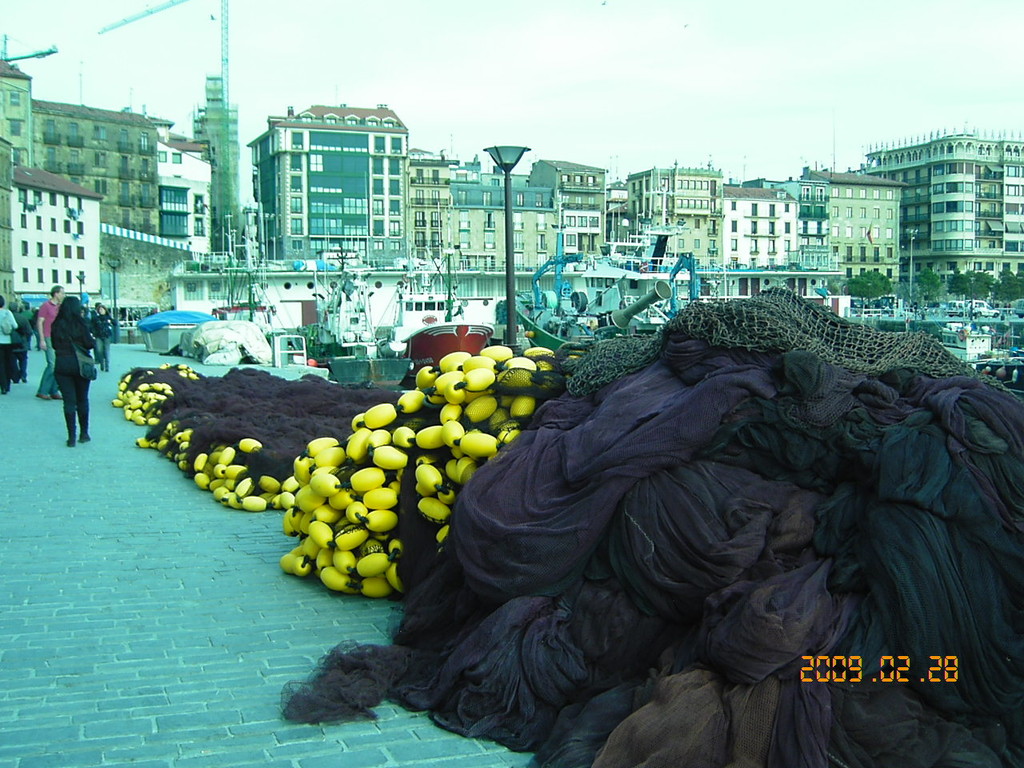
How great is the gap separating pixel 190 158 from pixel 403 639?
104 m

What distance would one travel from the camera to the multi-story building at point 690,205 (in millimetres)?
99500

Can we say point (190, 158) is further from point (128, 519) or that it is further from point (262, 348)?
point (128, 519)

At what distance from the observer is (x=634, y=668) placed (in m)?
3.76

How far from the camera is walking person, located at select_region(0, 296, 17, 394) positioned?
16.0m

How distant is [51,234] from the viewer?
7512 centimetres

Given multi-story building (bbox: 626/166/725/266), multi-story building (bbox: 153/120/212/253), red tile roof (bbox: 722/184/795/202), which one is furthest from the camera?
red tile roof (bbox: 722/184/795/202)

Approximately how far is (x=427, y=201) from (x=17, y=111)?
36.1 metres

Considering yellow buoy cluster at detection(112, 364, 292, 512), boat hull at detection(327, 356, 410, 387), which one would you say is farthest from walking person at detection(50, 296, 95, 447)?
boat hull at detection(327, 356, 410, 387)

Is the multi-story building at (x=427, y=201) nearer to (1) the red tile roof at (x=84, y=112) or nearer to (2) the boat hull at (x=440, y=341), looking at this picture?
(1) the red tile roof at (x=84, y=112)

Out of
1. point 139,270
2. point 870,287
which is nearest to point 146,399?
point 139,270

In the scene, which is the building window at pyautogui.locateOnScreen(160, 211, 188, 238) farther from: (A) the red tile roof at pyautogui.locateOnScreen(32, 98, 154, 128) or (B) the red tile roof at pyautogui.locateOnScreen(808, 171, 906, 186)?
(B) the red tile roof at pyautogui.locateOnScreen(808, 171, 906, 186)

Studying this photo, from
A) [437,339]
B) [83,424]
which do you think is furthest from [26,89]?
[83,424]

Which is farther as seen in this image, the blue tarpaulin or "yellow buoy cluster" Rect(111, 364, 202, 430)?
the blue tarpaulin

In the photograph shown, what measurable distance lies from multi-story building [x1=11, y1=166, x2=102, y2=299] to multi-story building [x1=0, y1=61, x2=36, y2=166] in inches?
405
